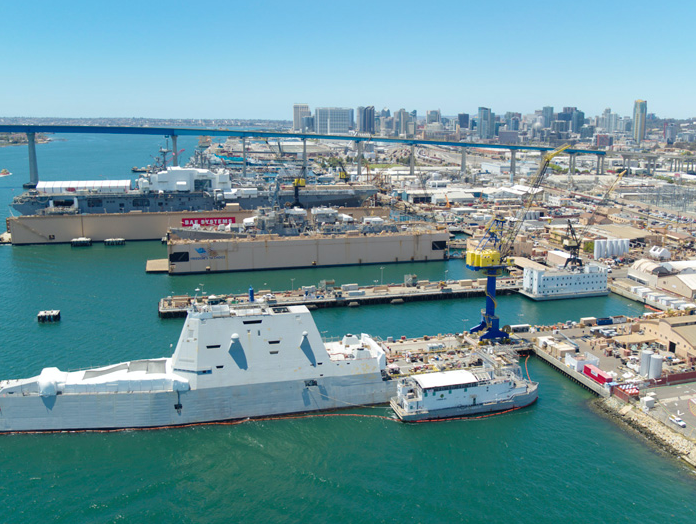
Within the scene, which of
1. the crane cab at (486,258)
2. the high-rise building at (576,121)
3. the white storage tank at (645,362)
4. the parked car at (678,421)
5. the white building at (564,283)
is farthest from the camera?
the high-rise building at (576,121)

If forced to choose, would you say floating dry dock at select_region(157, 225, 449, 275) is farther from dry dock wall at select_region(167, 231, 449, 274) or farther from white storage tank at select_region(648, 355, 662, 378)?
white storage tank at select_region(648, 355, 662, 378)

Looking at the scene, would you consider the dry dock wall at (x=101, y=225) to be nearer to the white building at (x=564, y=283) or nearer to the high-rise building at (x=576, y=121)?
the white building at (x=564, y=283)

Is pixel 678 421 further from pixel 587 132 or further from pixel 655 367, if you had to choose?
pixel 587 132

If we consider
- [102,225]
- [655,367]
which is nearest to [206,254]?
[102,225]

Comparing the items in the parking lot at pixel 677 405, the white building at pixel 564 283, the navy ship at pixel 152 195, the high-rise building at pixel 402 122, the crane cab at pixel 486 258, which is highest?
the high-rise building at pixel 402 122

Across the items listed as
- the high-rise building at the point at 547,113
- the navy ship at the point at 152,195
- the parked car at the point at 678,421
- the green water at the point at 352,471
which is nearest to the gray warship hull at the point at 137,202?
the navy ship at the point at 152,195

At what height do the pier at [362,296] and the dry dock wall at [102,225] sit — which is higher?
the dry dock wall at [102,225]

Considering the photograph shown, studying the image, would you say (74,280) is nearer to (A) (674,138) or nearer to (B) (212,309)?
(B) (212,309)
